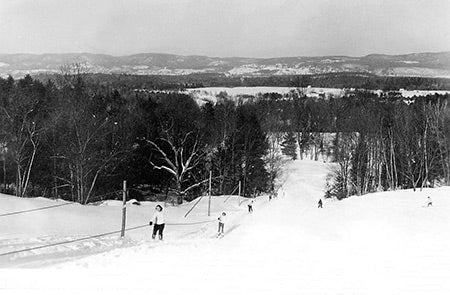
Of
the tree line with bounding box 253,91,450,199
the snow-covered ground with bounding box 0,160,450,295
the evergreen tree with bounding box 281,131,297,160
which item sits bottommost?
the evergreen tree with bounding box 281,131,297,160

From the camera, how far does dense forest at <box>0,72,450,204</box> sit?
1527 inches

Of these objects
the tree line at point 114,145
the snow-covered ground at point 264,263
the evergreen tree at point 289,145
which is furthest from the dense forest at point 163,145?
the snow-covered ground at point 264,263

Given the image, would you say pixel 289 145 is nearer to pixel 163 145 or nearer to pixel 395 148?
pixel 395 148

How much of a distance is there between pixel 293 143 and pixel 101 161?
173 ft

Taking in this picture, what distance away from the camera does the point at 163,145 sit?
48.3 meters

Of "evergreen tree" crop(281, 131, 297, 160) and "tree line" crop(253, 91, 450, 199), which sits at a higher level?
"tree line" crop(253, 91, 450, 199)

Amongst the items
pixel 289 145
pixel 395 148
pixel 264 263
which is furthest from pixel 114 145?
pixel 289 145

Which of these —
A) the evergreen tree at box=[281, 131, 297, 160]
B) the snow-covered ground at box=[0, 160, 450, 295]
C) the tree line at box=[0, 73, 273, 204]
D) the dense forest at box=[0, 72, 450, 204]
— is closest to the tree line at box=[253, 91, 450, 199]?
the dense forest at box=[0, 72, 450, 204]

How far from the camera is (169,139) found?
47.1 m

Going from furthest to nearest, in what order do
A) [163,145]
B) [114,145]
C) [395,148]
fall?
[395,148], [163,145], [114,145]

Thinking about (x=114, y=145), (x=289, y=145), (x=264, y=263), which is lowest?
(x=289, y=145)

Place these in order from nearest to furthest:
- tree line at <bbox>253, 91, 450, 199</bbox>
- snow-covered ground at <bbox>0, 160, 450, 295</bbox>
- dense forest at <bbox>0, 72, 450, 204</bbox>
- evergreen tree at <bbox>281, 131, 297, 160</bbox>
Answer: snow-covered ground at <bbox>0, 160, 450, 295</bbox>
dense forest at <bbox>0, 72, 450, 204</bbox>
tree line at <bbox>253, 91, 450, 199</bbox>
evergreen tree at <bbox>281, 131, 297, 160</bbox>

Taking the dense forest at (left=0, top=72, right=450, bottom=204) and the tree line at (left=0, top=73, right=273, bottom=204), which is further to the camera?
the dense forest at (left=0, top=72, right=450, bottom=204)

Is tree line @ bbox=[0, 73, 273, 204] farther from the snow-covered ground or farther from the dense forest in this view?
the snow-covered ground
